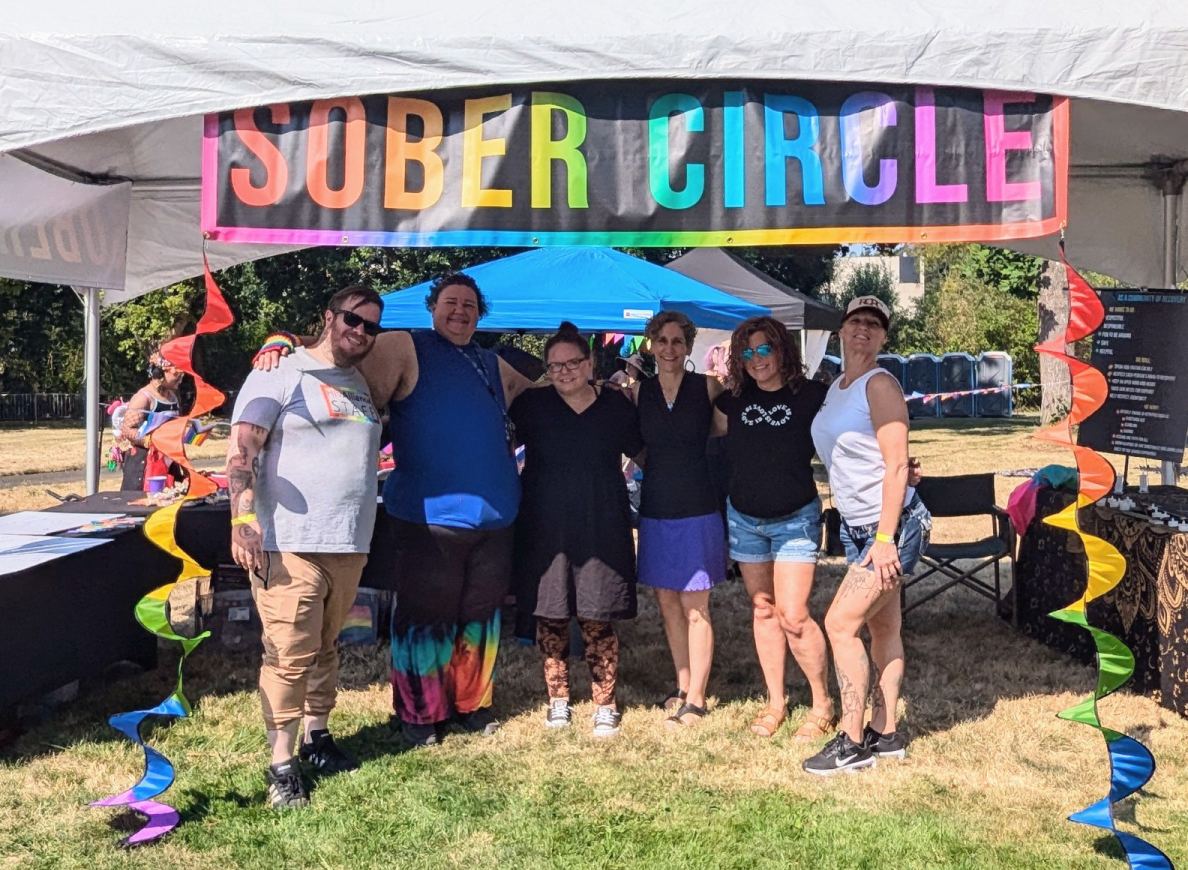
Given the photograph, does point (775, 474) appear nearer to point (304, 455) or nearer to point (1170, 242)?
point (304, 455)

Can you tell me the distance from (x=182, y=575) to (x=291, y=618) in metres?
0.36

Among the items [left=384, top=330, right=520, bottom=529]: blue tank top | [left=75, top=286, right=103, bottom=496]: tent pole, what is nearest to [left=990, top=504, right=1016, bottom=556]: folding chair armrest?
[left=384, top=330, right=520, bottom=529]: blue tank top

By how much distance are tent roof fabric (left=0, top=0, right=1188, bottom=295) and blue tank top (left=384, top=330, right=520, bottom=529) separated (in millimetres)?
1088

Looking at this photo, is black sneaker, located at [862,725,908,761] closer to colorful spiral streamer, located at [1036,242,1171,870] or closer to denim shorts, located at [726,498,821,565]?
denim shorts, located at [726,498,821,565]

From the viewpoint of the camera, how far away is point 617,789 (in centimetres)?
371

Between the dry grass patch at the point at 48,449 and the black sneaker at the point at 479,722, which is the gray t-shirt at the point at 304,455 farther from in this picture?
the dry grass patch at the point at 48,449

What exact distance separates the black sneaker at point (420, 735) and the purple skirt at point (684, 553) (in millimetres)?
1000

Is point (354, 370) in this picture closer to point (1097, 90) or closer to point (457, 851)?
point (457, 851)

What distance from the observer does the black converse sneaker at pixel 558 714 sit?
4.35 metres

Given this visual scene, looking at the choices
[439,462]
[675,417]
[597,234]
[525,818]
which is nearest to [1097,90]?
[597,234]

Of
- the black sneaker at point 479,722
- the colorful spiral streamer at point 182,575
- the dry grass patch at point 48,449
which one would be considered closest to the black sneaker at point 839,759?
the black sneaker at point 479,722

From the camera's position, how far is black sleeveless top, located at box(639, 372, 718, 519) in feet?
13.6

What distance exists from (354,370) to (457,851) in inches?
61.6

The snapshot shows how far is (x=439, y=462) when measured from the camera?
3922 millimetres
